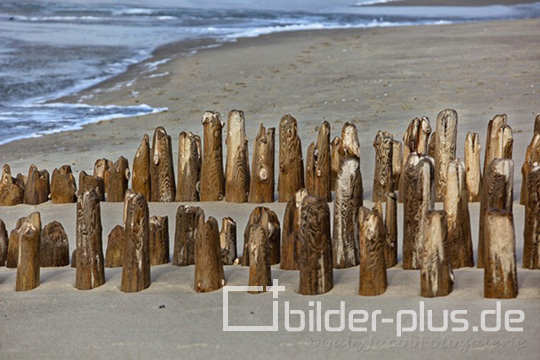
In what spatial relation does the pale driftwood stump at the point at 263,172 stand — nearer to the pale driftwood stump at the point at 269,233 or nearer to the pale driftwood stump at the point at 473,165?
the pale driftwood stump at the point at 473,165

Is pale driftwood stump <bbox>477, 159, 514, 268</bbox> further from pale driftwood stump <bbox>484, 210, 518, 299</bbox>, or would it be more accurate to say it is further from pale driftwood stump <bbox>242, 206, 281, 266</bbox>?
pale driftwood stump <bbox>242, 206, 281, 266</bbox>

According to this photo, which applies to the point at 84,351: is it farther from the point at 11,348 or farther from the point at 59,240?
the point at 59,240

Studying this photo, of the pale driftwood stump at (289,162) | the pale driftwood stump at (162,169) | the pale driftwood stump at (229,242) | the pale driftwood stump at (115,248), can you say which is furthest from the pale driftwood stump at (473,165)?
the pale driftwood stump at (115,248)

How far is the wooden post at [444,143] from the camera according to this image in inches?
227

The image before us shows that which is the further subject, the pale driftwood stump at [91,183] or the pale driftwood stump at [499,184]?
the pale driftwood stump at [91,183]

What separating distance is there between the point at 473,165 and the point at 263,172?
131 centimetres

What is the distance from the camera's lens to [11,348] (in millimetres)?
3750

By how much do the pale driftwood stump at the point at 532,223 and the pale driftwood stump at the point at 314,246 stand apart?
0.93m

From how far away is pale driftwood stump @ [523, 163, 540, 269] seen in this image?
428 centimetres

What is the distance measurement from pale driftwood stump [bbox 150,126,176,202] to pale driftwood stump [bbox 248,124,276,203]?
1.75 ft

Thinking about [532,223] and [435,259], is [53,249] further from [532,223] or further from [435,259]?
[532,223]

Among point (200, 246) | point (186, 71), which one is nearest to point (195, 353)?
point (200, 246)

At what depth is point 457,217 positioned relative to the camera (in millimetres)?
4461

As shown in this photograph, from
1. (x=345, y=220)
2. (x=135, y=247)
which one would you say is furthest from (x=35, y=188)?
(x=345, y=220)
